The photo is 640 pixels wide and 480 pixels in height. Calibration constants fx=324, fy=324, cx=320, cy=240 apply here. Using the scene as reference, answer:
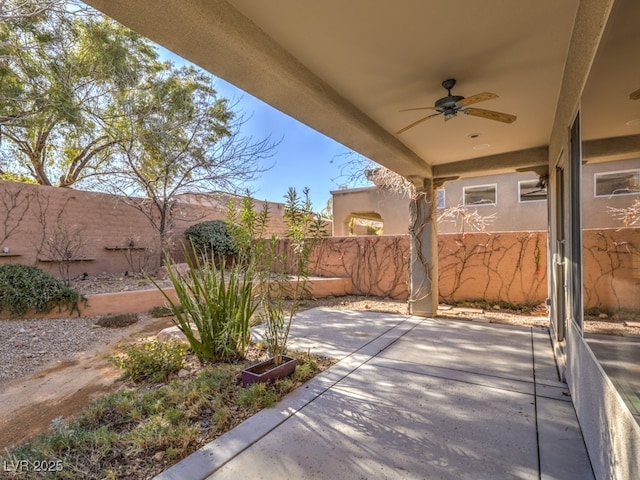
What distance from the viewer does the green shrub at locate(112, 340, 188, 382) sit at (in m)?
3.12

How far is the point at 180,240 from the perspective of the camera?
5227 mm

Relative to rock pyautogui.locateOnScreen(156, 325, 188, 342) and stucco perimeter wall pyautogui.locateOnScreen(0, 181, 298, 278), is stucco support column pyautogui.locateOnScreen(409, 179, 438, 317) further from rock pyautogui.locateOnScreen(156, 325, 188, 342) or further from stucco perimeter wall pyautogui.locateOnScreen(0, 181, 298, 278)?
rock pyautogui.locateOnScreen(156, 325, 188, 342)

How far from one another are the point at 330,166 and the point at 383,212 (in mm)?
4528

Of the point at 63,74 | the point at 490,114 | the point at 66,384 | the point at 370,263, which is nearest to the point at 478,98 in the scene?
the point at 490,114

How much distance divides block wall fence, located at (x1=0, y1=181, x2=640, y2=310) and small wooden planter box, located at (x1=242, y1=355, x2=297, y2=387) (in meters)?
4.88

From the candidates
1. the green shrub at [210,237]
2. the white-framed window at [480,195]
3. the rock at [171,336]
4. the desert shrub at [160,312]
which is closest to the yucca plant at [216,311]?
the rock at [171,336]

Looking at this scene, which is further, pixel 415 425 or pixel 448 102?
pixel 448 102

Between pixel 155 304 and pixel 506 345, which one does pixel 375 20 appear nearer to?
pixel 506 345

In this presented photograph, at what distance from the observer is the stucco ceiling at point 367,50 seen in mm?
1963

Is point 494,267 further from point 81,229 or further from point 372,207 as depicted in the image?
point 81,229

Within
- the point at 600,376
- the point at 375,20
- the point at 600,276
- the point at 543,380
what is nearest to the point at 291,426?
the point at 600,376

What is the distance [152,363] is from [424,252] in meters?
4.41

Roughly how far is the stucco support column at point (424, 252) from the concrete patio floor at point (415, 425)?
1864 millimetres

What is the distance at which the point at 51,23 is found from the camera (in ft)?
19.7
